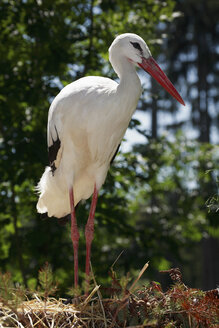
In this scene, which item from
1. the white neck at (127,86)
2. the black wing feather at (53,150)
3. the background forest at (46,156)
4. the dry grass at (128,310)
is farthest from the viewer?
the background forest at (46,156)

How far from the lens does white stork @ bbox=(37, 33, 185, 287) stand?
4016mm

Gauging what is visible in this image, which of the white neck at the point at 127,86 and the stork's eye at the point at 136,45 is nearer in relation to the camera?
the white neck at the point at 127,86

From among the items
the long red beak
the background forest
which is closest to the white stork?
the long red beak

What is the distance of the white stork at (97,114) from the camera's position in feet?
13.2

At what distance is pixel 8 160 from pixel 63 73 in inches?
50.5

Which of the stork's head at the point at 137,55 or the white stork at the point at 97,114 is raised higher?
the stork's head at the point at 137,55

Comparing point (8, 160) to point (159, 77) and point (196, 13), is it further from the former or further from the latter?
point (196, 13)

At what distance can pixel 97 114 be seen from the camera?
Answer: 13.2 feet

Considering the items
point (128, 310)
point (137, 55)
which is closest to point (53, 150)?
point (137, 55)

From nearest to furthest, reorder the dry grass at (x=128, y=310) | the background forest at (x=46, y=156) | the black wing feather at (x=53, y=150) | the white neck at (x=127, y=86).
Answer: the dry grass at (x=128, y=310), the white neck at (x=127, y=86), the black wing feather at (x=53, y=150), the background forest at (x=46, y=156)

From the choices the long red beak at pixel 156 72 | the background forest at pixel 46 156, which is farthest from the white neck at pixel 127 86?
the background forest at pixel 46 156

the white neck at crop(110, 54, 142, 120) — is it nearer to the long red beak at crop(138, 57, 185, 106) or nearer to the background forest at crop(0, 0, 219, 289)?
the long red beak at crop(138, 57, 185, 106)

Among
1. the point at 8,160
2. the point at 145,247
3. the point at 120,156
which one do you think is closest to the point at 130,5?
the point at 120,156

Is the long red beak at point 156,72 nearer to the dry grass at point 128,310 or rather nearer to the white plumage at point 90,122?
the white plumage at point 90,122
